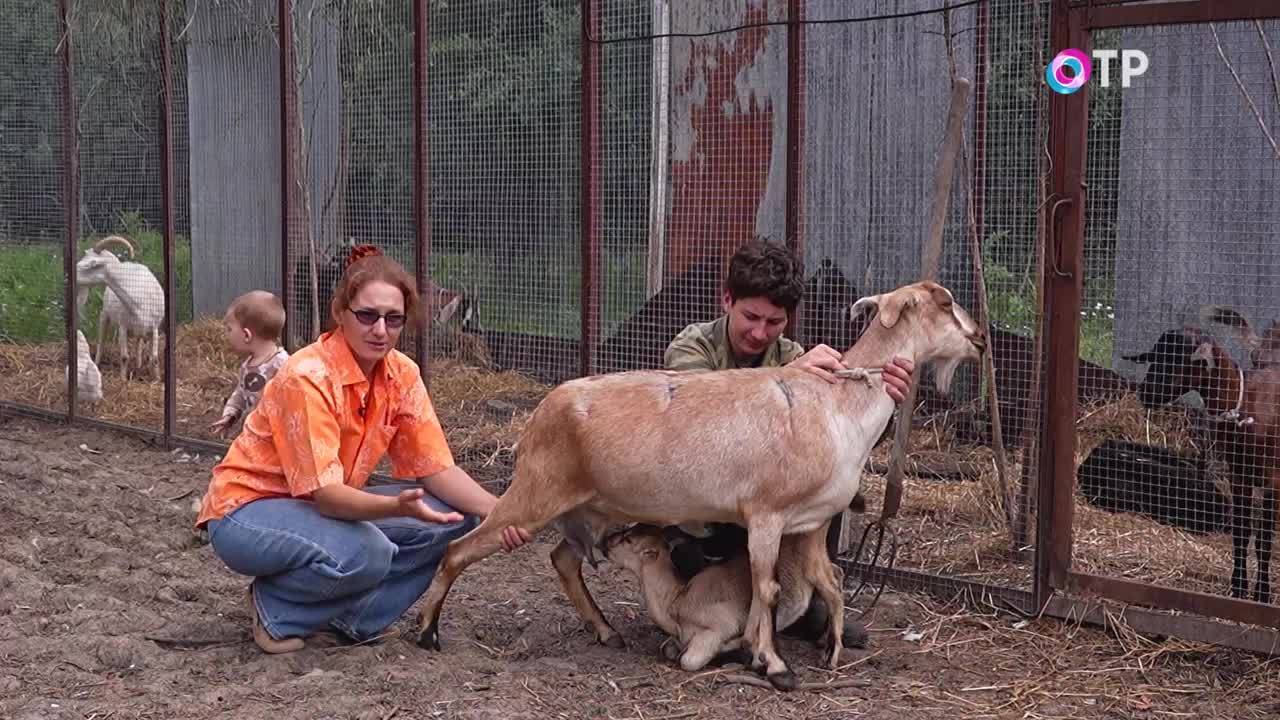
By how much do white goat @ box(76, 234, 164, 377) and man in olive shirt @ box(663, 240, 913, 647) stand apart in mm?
5744

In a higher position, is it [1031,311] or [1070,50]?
[1070,50]

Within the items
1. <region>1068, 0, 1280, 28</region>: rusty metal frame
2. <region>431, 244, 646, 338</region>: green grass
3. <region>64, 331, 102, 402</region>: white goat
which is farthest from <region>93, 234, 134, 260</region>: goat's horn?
<region>1068, 0, 1280, 28</region>: rusty metal frame

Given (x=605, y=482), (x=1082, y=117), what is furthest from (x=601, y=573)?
(x=1082, y=117)

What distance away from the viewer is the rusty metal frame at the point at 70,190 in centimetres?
935

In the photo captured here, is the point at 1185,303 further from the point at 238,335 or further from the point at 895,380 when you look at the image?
the point at 238,335

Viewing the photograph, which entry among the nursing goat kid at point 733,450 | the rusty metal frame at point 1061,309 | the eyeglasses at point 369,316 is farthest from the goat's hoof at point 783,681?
the eyeglasses at point 369,316

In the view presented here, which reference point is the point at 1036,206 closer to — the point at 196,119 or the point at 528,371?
the point at 528,371

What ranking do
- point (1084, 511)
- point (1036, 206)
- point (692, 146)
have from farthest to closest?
1. point (692, 146)
2. point (1084, 511)
3. point (1036, 206)

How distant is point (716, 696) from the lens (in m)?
4.57

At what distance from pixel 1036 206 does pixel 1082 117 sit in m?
0.53

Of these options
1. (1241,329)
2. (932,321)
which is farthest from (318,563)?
(1241,329)

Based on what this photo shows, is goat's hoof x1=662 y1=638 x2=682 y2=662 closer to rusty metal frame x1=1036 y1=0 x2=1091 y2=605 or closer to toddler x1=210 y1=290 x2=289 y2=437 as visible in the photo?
rusty metal frame x1=1036 y1=0 x2=1091 y2=605

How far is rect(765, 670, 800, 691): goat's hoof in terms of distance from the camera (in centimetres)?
461

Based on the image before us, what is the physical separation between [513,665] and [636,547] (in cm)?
58
